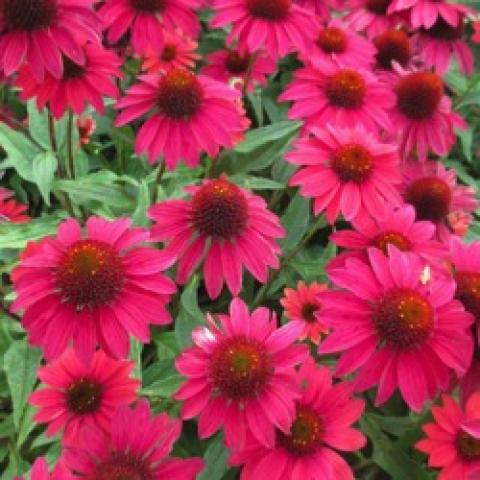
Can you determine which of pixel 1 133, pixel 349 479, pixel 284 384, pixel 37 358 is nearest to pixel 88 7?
pixel 1 133

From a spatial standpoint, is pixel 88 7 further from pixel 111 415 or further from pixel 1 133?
pixel 111 415

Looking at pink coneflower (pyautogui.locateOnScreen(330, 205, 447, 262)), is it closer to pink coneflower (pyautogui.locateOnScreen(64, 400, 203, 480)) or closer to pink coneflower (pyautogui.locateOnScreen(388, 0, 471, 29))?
pink coneflower (pyautogui.locateOnScreen(64, 400, 203, 480))

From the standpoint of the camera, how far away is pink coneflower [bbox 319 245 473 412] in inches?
46.1

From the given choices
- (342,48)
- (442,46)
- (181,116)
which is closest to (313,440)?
(181,116)

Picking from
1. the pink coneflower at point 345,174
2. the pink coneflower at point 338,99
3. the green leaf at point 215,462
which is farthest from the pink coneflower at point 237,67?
the green leaf at point 215,462

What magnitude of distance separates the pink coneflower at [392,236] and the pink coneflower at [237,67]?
78 cm

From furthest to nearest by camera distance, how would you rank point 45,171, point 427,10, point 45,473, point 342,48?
point 427,10
point 342,48
point 45,171
point 45,473

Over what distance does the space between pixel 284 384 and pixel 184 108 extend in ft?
2.27

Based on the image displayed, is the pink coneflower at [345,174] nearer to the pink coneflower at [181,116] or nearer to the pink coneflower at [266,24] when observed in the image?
the pink coneflower at [181,116]

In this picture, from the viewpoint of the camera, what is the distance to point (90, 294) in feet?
3.86

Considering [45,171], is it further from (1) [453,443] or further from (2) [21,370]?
(1) [453,443]

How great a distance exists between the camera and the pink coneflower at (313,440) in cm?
113

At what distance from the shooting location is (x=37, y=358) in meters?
1.41

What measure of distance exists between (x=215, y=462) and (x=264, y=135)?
2.82ft
